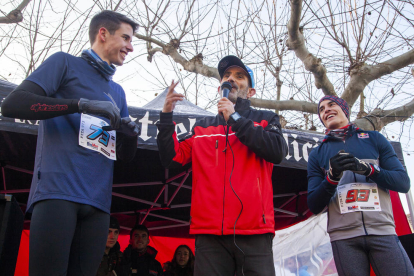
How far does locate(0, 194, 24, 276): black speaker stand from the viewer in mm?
1726

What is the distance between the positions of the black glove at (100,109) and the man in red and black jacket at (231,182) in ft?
1.47

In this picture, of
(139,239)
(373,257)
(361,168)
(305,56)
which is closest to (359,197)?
(361,168)

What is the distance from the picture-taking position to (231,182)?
194 centimetres

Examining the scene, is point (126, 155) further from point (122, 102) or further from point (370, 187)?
point (370, 187)

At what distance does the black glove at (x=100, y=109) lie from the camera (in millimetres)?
1643

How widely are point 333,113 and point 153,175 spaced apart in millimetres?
2537

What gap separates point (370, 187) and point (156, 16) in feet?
18.6

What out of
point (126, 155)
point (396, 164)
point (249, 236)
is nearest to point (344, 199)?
point (396, 164)

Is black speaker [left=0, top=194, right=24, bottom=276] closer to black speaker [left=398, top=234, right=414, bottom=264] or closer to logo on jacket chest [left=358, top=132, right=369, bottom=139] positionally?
logo on jacket chest [left=358, top=132, right=369, bottom=139]

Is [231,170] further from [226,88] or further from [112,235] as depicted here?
[112,235]

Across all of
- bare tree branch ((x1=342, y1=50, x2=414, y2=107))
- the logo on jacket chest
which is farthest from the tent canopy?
bare tree branch ((x1=342, y1=50, x2=414, y2=107))

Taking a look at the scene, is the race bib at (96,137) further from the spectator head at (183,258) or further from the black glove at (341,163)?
the spectator head at (183,258)

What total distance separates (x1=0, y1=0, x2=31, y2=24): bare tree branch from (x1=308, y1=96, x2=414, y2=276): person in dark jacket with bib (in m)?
4.94

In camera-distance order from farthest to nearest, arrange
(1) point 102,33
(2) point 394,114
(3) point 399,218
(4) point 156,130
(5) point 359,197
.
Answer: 1. (2) point 394,114
2. (3) point 399,218
3. (4) point 156,130
4. (5) point 359,197
5. (1) point 102,33
